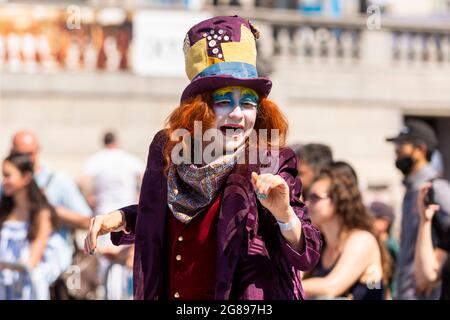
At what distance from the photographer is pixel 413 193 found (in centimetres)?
844

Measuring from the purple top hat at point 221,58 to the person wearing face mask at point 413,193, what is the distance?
306 cm

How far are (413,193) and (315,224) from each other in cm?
114

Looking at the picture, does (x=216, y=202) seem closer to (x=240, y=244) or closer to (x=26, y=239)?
(x=240, y=244)

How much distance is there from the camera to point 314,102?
67.8 feet

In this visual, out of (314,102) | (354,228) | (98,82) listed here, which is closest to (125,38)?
(98,82)

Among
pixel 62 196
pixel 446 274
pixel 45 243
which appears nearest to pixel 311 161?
pixel 446 274

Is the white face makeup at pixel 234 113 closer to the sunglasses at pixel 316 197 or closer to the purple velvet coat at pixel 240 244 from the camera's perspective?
the purple velvet coat at pixel 240 244

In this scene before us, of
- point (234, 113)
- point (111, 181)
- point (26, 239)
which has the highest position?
point (234, 113)

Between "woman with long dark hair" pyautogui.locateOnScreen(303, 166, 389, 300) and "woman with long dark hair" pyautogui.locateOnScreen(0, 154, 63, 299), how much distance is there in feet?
8.89

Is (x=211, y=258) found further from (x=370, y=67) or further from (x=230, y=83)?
(x=370, y=67)

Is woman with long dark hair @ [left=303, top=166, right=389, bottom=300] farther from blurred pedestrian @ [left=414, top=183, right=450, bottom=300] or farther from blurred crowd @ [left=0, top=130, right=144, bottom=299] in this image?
blurred crowd @ [left=0, top=130, right=144, bottom=299]

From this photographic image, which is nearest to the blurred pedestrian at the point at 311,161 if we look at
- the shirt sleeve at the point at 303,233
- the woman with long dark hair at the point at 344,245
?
the woman with long dark hair at the point at 344,245

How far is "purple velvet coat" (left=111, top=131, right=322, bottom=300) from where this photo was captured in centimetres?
461
